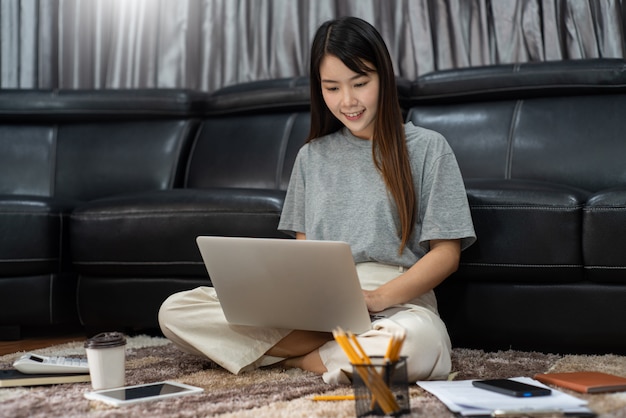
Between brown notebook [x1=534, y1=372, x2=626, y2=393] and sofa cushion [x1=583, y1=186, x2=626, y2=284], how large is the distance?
348mm

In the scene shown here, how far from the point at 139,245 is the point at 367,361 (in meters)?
1.12

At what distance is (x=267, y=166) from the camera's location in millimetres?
2684

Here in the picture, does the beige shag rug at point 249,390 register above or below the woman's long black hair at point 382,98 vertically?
below

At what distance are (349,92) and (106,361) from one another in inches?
28.8

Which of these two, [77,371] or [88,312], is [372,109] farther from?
[88,312]

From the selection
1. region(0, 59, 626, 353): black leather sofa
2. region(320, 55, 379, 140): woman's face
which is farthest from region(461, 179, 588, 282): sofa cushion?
region(320, 55, 379, 140): woman's face

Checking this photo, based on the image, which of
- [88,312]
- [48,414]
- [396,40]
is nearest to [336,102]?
[48,414]

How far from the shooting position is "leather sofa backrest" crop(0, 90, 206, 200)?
2877mm

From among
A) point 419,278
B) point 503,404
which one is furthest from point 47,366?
point 503,404

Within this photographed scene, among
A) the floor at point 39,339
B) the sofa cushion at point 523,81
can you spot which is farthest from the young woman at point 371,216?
the sofa cushion at point 523,81

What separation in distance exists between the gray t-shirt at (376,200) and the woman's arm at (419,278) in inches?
1.4

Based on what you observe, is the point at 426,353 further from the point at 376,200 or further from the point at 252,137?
the point at 252,137

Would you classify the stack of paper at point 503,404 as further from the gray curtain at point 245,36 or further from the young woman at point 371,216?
the gray curtain at point 245,36

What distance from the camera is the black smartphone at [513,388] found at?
1.24 m
